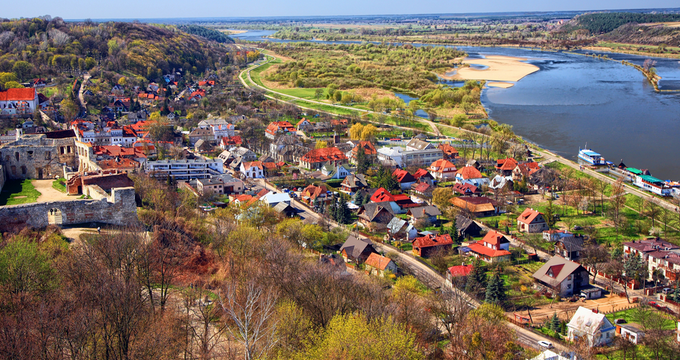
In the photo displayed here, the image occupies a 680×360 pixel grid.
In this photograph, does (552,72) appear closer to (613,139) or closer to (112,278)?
(613,139)

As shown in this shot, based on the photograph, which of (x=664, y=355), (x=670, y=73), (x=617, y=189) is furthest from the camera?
(x=670, y=73)

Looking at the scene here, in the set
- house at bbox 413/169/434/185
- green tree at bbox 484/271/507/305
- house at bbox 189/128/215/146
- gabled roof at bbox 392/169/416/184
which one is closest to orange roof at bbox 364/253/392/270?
green tree at bbox 484/271/507/305

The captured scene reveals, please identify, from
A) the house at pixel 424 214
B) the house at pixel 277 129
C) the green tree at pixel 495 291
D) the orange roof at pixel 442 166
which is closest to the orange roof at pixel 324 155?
the orange roof at pixel 442 166

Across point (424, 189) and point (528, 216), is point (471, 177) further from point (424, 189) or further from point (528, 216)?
point (528, 216)

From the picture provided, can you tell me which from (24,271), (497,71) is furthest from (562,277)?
(497,71)

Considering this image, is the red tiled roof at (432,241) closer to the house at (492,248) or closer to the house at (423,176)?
the house at (492,248)

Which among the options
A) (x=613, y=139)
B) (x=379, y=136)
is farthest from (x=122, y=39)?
(x=613, y=139)
